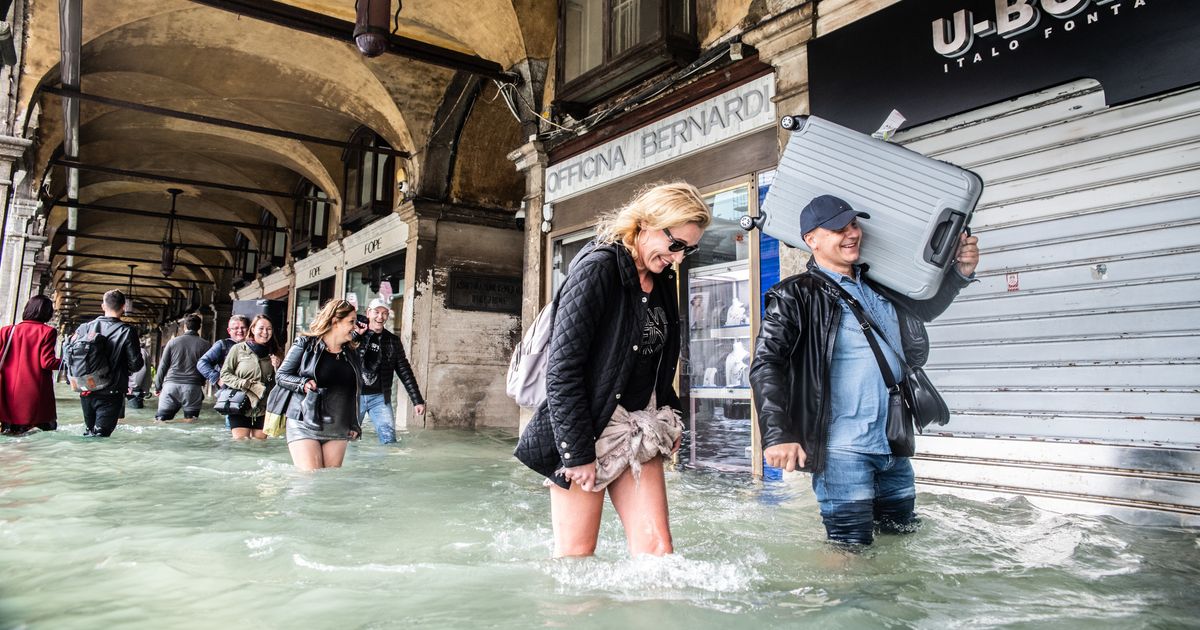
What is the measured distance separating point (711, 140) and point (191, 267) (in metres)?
31.7

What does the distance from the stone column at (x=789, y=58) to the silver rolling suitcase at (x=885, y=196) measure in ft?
7.10

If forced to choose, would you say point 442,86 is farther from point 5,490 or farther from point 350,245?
point 5,490

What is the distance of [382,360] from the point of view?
8.04 metres

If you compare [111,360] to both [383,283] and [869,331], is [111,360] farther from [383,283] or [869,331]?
[869,331]

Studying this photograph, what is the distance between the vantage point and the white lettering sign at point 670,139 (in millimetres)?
6473

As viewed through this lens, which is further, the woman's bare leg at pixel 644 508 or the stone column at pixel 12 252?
the stone column at pixel 12 252

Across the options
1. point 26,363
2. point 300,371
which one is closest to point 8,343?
point 26,363

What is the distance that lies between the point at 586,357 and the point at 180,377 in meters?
9.42

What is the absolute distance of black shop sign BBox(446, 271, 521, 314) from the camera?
12641mm

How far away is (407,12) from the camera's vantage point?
9.97 meters

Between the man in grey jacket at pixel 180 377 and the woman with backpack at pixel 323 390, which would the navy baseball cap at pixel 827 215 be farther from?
the man in grey jacket at pixel 180 377

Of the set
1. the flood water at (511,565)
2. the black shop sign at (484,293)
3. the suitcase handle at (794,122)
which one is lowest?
the flood water at (511,565)

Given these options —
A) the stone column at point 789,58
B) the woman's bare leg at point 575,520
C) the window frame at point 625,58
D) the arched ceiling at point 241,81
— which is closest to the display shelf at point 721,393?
the stone column at point 789,58

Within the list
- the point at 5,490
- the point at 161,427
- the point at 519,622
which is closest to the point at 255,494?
the point at 5,490
